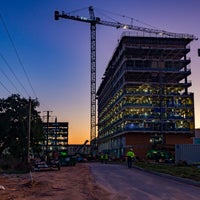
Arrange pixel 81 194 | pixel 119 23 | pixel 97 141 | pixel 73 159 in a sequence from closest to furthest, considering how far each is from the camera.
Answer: pixel 81 194 < pixel 73 159 < pixel 119 23 < pixel 97 141

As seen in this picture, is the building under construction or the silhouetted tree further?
the building under construction

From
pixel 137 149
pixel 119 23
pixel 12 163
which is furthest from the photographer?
pixel 119 23

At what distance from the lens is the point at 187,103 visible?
3777 inches

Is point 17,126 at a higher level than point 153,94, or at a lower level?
lower

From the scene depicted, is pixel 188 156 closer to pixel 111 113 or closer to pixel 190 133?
pixel 190 133

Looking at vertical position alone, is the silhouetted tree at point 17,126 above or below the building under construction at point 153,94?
below

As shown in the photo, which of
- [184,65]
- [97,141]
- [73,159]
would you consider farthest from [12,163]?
[97,141]

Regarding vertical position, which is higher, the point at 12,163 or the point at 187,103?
the point at 187,103

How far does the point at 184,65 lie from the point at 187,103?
11240 mm

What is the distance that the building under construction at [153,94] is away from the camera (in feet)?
304

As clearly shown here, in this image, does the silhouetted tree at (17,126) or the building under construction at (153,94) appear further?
the building under construction at (153,94)

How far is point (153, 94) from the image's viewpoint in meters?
95.3

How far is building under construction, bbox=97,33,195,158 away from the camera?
92750 mm

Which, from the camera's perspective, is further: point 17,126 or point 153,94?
point 153,94
